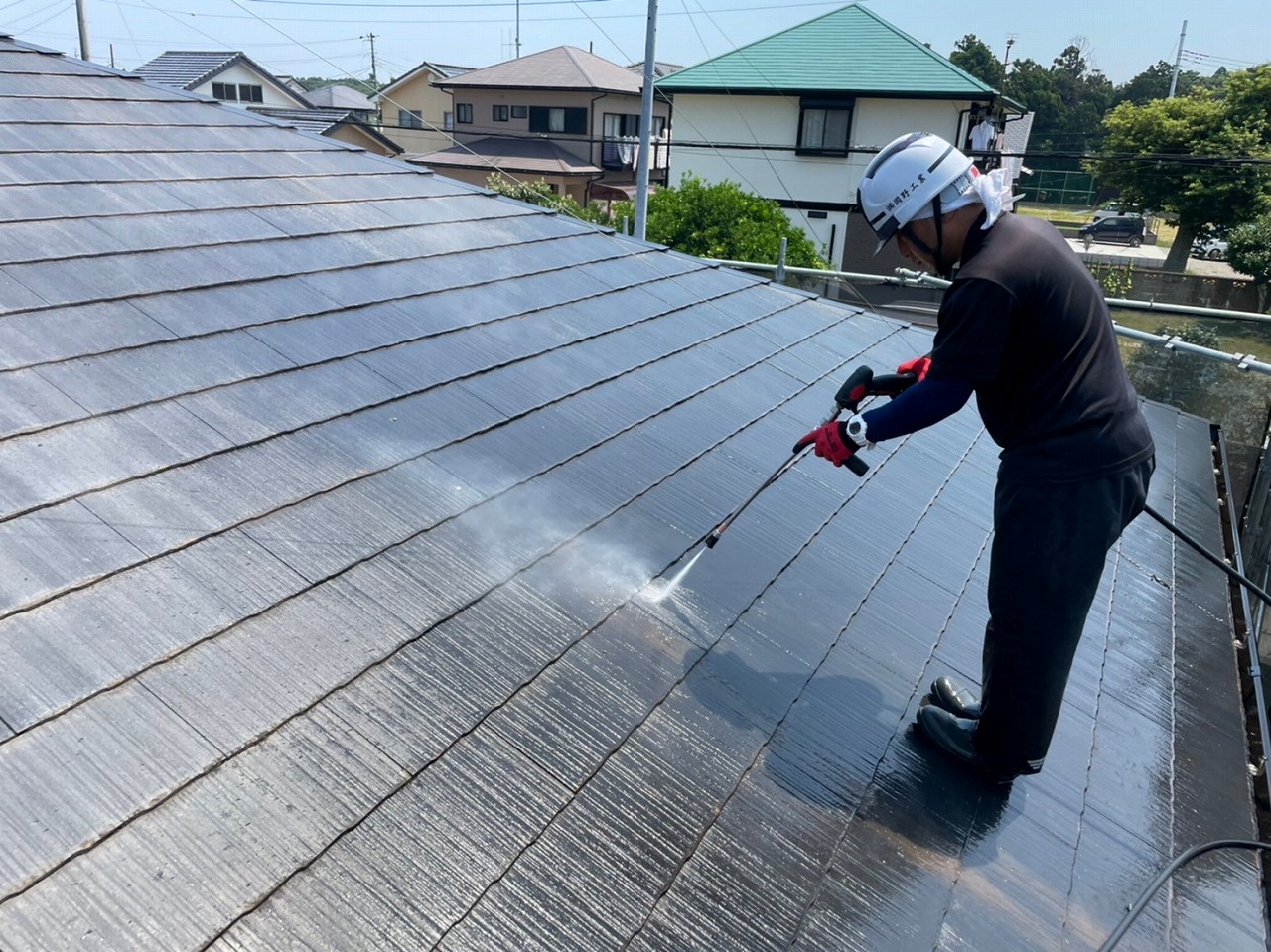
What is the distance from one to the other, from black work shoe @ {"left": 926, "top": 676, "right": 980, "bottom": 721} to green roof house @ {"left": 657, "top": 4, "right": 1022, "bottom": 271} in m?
23.0

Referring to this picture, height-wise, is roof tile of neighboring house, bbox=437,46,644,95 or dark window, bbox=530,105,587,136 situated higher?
roof tile of neighboring house, bbox=437,46,644,95

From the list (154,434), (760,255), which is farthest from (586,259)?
(760,255)

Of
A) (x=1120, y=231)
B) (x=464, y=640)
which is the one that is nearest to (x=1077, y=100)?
(x=1120, y=231)

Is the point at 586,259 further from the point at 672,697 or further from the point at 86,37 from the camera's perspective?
the point at 86,37

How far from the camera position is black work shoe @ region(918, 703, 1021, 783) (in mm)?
2680

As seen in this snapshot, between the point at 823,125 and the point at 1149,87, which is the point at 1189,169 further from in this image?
the point at 1149,87

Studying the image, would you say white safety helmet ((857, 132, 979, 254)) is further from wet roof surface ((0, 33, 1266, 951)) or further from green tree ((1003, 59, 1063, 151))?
green tree ((1003, 59, 1063, 151))

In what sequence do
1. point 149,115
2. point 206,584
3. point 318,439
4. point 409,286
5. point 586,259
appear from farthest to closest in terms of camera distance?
1. point 586,259
2. point 149,115
3. point 409,286
4. point 318,439
5. point 206,584

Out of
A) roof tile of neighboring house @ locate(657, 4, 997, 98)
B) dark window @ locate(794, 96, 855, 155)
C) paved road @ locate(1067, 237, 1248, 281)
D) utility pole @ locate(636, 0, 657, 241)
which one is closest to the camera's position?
utility pole @ locate(636, 0, 657, 241)

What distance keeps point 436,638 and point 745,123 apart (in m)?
26.5

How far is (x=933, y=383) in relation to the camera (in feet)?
8.29

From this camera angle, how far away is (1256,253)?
23.9 m

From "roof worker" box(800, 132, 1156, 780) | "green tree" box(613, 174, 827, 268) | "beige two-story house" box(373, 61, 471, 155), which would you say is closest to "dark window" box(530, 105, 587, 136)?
"beige two-story house" box(373, 61, 471, 155)

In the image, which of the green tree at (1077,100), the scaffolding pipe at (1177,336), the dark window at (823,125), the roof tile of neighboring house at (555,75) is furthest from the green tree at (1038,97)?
the scaffolding pipe at (1177,336)
